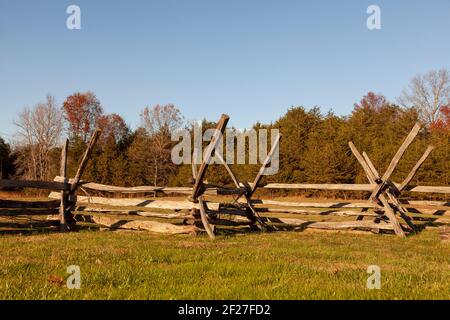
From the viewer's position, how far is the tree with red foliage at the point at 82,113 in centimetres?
4931

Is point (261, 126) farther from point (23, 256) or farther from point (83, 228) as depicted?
point (23, 256)

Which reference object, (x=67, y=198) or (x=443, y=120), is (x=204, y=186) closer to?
(x=67, y=198)

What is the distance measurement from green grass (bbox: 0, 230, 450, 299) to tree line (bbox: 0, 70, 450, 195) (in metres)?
23.0

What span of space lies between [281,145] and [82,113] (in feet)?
A: 92.1

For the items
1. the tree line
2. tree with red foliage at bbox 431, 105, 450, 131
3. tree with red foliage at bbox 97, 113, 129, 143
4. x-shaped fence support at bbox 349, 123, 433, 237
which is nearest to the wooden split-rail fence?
x-shaped fence support at bbox 349, 123, 433, 237

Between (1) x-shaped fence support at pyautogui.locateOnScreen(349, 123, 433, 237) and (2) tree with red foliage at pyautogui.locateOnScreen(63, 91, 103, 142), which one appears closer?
(1) x-shaped fence support at pyautogui.locateOnScreen(349, 123, 433, 237)

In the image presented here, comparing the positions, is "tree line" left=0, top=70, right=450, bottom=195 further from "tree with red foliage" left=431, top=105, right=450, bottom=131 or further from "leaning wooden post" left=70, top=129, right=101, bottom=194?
"leaning wooden post" left=70, top=129, right=101, bottom=194

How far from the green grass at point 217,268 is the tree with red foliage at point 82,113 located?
42.6m

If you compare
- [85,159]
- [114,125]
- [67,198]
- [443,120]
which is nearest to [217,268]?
[85,159]

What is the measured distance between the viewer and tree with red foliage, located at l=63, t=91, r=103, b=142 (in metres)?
49.3

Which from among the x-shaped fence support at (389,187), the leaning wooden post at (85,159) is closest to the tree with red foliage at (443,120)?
the x-shaped fence support at (389,187)

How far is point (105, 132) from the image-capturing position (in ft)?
162

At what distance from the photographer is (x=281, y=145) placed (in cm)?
3544

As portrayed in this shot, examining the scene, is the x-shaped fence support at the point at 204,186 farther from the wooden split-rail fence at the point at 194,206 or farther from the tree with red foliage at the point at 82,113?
the tree with red foliage at the point at 82,113
